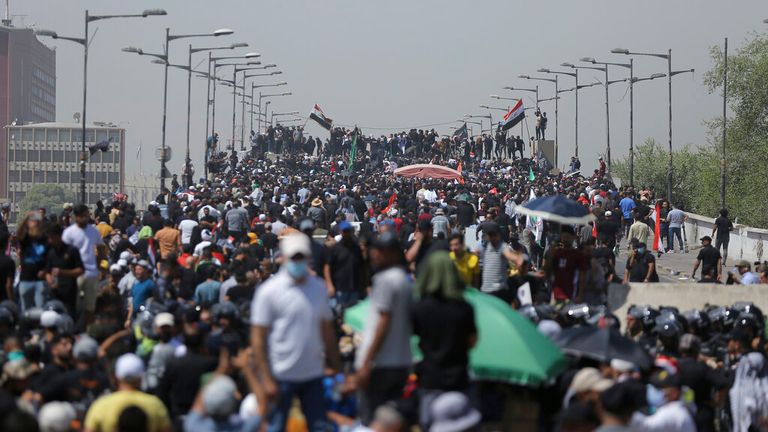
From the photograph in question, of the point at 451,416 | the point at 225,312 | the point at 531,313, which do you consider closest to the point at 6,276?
the point at 225,312

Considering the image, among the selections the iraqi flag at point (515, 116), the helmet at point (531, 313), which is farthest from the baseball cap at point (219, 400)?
the iraqi flag at point (515, 116)

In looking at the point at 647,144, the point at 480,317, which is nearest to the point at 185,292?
the point at 480,317

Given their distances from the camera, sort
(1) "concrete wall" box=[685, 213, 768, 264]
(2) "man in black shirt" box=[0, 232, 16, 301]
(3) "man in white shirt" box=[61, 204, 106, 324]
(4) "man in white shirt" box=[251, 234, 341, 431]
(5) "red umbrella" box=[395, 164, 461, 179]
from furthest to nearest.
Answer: (5) "red umbrella" box=[395, 164, 461, 179] < (1) "concrete wall" box=[685, 213, 768, 264] < (3) "man in white shirt" box=[61, 204, 106, 324] < (2) "man in black shirt" box=[0, 232, 16, 301] < (4) "man in white shirt" box=[251, 234, 341, 431]

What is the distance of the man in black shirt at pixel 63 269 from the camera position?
16.9 m

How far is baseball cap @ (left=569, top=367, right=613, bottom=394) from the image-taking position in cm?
1044

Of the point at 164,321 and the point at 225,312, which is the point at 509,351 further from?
the point at 164,321

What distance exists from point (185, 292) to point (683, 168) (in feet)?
362

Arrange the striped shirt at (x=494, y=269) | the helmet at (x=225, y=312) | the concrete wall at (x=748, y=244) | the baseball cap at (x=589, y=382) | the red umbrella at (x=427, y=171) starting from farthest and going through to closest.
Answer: the red umbrella at (x=427, y=171) → the concrete wall at (x=748, y=244) → the striped shirt at (x=494, y=269) → the helmet at (x=225, y=312) → the baseball cap at (x=589, y=382)

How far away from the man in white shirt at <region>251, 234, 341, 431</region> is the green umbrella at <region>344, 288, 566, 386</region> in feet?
4.82

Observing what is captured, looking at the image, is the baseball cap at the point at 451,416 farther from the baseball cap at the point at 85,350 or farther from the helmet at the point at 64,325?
the helmet at the point at 64,325

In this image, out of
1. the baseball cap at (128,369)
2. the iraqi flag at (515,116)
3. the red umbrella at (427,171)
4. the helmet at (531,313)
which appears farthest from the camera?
the iraqi flag at (515,116)

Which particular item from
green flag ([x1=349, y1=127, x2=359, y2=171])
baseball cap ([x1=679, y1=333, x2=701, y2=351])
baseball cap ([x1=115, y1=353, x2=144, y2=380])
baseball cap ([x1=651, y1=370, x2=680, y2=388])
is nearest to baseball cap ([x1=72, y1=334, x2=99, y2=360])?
baseball cap ([x1=115, y1=353, x2=144, y2=380])

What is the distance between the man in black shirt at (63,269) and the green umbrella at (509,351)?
19.7 ft

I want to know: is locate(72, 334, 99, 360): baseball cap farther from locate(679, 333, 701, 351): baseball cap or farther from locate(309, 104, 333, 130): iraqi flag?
locate(309, 104, 333, 130): iraqi flag
